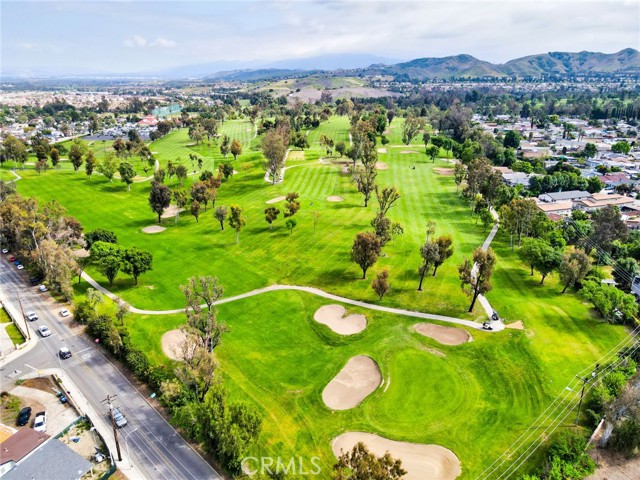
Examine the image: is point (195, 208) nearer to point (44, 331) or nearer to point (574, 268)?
point (44, 331)

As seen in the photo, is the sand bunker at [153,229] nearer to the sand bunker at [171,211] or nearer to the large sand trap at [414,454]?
the sand bunker at [171,211]

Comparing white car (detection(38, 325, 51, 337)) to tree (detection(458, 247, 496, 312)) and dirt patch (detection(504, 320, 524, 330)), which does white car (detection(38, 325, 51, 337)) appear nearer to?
tree (detection(458, 247, 496, 312))

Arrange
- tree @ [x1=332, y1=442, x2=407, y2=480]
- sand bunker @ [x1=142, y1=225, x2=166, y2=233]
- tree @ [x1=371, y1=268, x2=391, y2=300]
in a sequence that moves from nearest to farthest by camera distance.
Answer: tree @ [x1=332, y1=442, x2=407, y2=480] → tree @ [x1=371, y1=268, x2=391, y2=300] → sand bunker @ [x1=142, y1=225, x2=166, y2=233]

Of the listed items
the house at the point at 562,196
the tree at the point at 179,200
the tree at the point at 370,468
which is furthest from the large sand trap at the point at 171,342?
the house at the point at 562,196

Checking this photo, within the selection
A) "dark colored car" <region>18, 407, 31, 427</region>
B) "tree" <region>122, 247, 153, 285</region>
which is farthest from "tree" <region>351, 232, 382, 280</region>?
"dark colored car" <region>18, 407, 31, 427</region>

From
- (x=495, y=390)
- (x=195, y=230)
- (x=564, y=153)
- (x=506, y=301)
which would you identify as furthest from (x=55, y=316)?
(x=564, y=153)

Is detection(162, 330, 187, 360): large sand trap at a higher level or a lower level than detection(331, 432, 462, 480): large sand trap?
higher

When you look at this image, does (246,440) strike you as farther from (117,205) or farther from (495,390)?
(117,205)

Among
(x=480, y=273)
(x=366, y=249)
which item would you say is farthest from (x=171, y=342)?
(x=480, y=273)
